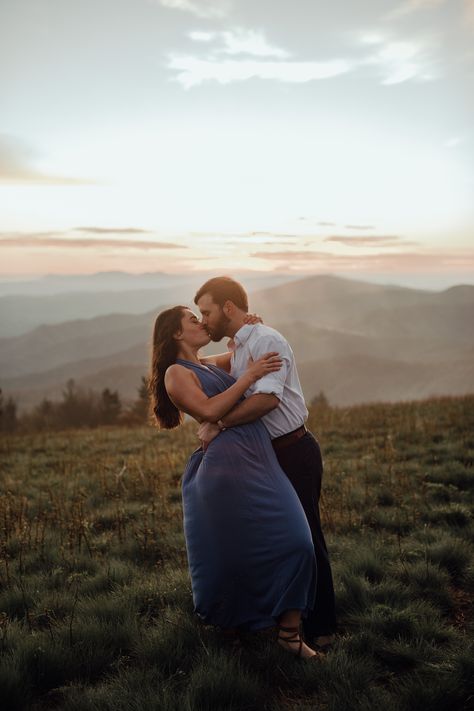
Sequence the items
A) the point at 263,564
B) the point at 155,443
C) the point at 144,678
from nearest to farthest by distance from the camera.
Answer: the point at 144,678 < the point at 263,564 < the point at 155,443

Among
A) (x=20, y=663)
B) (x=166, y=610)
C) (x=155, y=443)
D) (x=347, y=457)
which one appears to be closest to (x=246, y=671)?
(x=166, y=610)

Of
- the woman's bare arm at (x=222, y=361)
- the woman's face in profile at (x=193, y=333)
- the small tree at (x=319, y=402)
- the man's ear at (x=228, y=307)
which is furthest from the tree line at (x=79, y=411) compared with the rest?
the man's ear at (x=228, y=307)

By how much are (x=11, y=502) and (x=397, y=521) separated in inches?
197

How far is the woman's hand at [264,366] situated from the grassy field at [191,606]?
69.8 inches

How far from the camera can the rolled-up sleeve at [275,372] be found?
3.86m

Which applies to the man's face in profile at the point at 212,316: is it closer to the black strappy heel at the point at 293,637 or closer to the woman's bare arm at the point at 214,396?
the woman's bare arm at the point at 214,396

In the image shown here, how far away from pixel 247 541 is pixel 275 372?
1144 millimetres

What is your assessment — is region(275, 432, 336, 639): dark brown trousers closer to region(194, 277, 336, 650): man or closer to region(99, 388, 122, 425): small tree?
region(194, 277, 336, 650): man

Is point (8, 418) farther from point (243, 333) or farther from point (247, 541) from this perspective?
point (247, 541)

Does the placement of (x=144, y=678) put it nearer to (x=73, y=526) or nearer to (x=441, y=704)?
(x=441, y=704)

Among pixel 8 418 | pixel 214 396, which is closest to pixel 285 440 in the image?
pixel 214 396

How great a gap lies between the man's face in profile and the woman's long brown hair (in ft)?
0.70

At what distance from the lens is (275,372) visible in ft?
12.8

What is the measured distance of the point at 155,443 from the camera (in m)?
13.2
